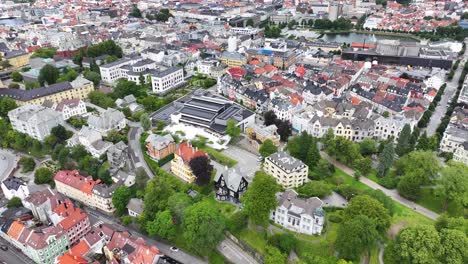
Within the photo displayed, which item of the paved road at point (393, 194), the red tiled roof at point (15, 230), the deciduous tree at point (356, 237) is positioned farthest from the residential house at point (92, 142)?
the deciduous tree at point (356, 237)

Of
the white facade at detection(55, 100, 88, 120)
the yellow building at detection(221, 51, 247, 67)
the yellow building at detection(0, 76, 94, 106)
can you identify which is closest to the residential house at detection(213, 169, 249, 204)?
the white facade at detection(55, 100, 88, 120)

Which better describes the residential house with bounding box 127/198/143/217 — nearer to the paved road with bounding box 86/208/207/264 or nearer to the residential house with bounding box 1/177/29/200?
the paved road with bounding box 86/208/207/264

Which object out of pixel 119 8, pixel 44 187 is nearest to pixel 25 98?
pixel 44 187

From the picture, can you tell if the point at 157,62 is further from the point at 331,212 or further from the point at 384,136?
the point at 331,212

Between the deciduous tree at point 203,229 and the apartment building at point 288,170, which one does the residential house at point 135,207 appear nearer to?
the deciduous tree at point 203,229

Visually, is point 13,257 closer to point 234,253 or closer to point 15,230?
point 15,230

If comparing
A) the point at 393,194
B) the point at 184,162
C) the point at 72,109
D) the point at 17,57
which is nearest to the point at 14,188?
the point at 72,109

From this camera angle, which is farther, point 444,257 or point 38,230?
point 38,230
